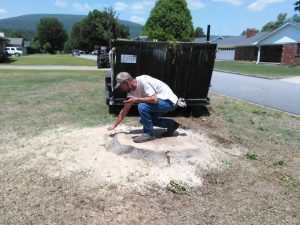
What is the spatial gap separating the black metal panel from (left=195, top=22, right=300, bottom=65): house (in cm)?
2913

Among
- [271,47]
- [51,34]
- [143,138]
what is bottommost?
[143,138]

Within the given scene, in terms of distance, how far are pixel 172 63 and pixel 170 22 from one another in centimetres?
3570

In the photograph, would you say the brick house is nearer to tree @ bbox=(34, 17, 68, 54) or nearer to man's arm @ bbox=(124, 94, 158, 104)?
man's arm @ bbox=(124, 94, 158, 104)

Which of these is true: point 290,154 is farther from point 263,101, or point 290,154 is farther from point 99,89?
point 99,89

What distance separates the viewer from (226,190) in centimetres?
452

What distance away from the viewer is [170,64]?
26.3 feet

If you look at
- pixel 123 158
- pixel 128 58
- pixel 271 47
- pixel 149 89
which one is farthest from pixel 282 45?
pixel 123 158

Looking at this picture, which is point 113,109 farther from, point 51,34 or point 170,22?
point 51,34

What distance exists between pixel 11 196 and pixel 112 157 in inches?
56.4

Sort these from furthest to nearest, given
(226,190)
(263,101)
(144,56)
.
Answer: (263,101)
(144,56)
(226,190)

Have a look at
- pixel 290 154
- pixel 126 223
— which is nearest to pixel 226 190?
pixel 126 223

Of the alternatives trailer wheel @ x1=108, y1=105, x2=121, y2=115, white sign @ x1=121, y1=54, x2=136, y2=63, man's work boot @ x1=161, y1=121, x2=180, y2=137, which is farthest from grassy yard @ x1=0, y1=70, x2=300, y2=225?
white sign @ x1=121, y1=54, x2=136, y2=63

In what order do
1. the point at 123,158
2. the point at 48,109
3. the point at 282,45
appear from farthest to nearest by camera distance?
the point at 282,45, the point at 48,109, the point at 123,158

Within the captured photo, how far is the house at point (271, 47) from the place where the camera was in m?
41.0
